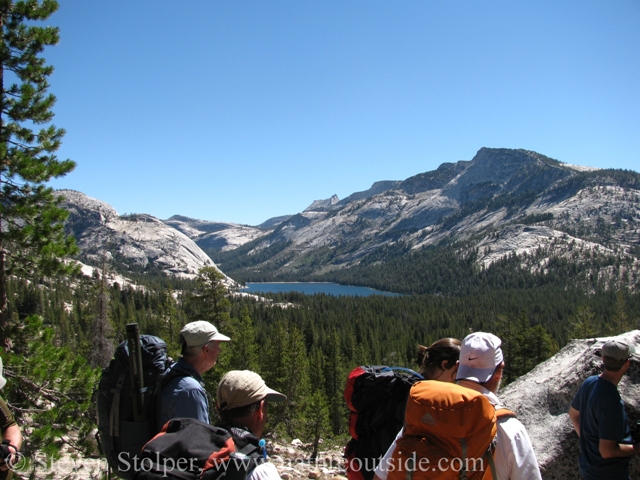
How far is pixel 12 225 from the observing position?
23.3 feet

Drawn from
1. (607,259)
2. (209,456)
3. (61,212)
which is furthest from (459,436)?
(607,259)

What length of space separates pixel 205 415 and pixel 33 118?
267 inches

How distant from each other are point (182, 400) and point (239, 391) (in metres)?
1.05

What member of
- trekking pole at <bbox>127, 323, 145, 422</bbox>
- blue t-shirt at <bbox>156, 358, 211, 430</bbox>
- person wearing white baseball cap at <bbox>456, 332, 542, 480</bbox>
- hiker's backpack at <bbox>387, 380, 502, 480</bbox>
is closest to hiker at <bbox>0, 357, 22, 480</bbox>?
trekking pole at <bbox>127, 323, 145, 422</bbox>

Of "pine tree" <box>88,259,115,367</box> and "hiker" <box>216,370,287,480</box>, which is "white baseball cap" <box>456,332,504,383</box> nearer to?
"hiker" <box>216,370,287,480</box>

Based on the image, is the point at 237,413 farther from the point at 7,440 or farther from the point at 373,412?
the point at 7,440

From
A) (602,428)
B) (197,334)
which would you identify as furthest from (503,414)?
(197,334)

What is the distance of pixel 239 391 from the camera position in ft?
9.53

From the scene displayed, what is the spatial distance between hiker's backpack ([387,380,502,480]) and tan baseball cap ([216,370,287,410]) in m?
1.08

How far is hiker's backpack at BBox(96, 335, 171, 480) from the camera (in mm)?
3689

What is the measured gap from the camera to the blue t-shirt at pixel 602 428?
386cm

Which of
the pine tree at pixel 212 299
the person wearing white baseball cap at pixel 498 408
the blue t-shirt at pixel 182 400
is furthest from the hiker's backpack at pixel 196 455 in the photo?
the pine tree at pixel 212 299

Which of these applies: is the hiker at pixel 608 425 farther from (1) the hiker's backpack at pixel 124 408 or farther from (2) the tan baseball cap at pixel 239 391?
(1) the hiker's backpack at pixel 124 408

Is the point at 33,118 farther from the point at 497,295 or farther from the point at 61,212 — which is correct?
the point at 497,295
